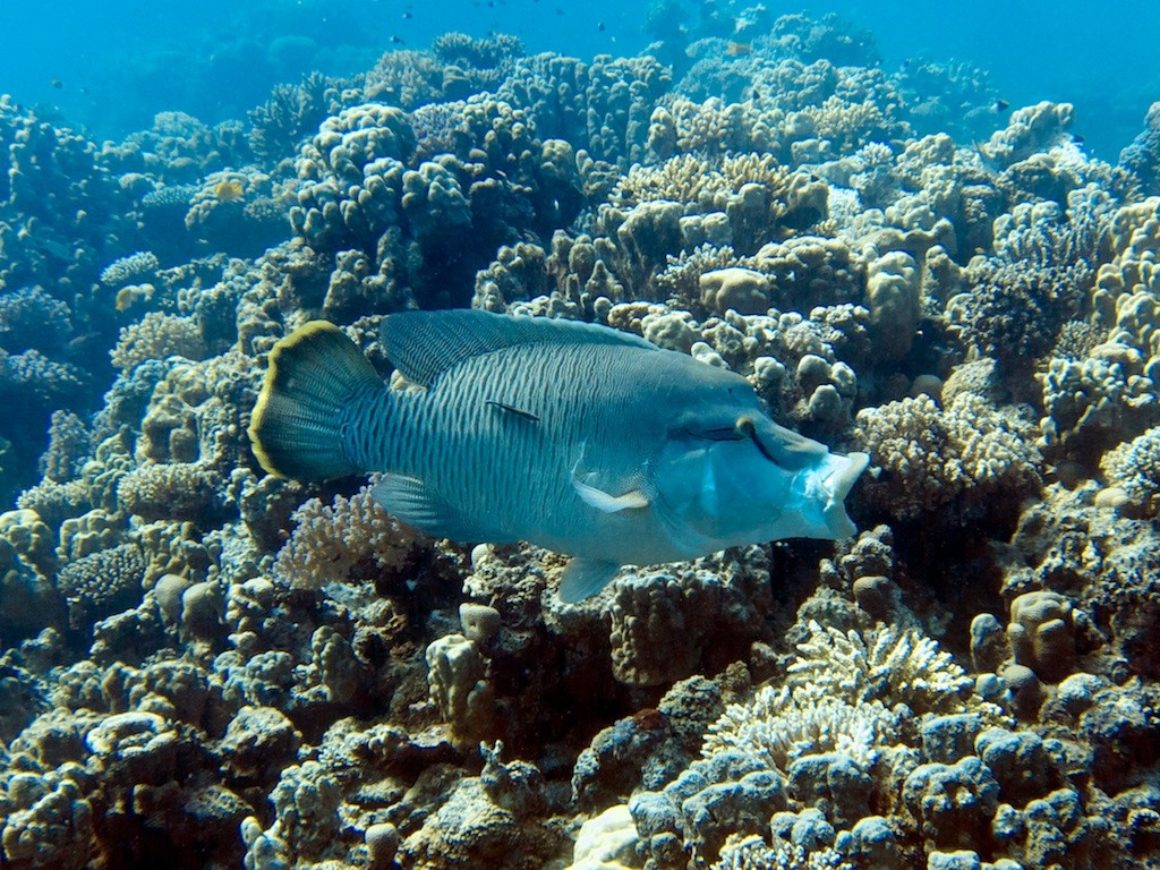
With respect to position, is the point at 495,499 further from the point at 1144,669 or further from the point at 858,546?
the point at 1144,669

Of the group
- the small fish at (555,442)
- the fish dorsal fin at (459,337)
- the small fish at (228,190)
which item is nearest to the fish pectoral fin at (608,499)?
the small fish at (555,442)

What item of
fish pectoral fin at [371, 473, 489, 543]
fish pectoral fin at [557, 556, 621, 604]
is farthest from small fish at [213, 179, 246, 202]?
fish pectoral fin at [557, 556, 621, 604]

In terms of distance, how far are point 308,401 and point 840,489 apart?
1.66m

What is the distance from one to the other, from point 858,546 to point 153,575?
5845 mm

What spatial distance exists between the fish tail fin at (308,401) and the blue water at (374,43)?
958 inches

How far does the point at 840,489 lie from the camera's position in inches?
74.7

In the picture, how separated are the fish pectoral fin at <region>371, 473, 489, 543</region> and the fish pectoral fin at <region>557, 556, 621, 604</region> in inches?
11.1

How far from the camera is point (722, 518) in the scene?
2039 millimetres

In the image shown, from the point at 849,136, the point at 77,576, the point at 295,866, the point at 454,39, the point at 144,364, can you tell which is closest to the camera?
the point at 295,866

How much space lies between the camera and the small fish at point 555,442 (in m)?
2.02

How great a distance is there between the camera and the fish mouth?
190cm

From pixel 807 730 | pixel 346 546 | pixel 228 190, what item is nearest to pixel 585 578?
pixel 807 730

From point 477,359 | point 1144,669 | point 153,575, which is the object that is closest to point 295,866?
point 477,359

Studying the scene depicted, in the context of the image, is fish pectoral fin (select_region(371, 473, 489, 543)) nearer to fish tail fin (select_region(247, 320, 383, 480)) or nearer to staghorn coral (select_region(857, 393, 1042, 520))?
fish tail fin (select_region(247, 320, 383, 480))
